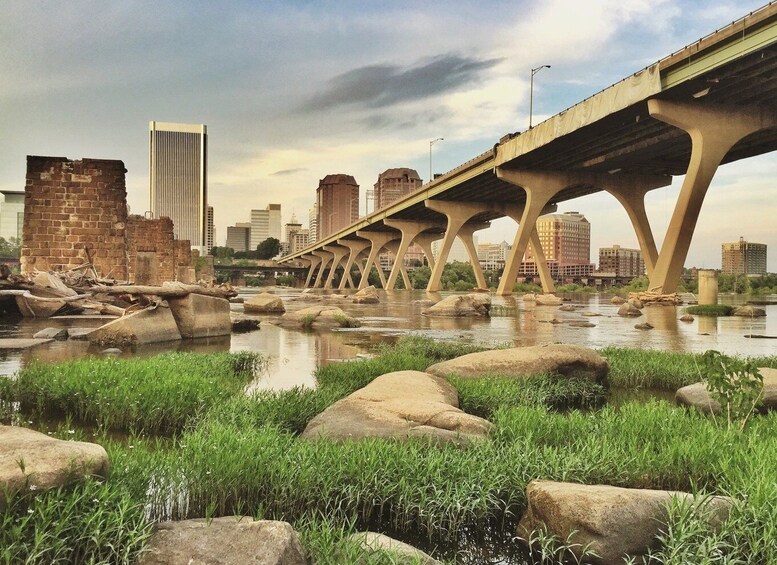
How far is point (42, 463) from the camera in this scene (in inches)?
104

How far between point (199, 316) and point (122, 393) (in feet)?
24.7

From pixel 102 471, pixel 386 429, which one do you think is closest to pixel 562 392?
pixel 386 429

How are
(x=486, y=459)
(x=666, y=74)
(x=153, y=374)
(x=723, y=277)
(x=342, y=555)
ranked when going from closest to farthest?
1. (x=342, y=555)
2. (x=486, y=459)
3. (x=153, y=374)
4. (x=666, y=74)
5. (x=723, y=277)

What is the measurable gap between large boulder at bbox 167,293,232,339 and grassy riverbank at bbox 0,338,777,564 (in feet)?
26.4

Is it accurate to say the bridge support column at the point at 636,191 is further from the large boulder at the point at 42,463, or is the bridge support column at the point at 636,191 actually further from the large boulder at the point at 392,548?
the large boulder at the point at 42,463

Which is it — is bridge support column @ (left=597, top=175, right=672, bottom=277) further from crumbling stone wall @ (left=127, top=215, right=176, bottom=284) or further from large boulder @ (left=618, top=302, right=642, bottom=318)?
crumbling stone wall @ (left=127, top=215, right=176, bottom=284)

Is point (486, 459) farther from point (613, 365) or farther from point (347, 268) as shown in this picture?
point (347, 268)

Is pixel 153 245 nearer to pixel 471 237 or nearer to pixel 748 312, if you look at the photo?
pixel 748 312

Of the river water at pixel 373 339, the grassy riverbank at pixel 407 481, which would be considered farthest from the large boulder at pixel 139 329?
the grassy riverbank at pixel 407 481

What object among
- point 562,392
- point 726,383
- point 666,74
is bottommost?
point 562,392

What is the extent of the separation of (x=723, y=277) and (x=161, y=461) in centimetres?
7167

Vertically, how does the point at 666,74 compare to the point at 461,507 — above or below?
above

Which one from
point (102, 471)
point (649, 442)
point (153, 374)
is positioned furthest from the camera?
point (153, 374)

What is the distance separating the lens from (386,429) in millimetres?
4520
